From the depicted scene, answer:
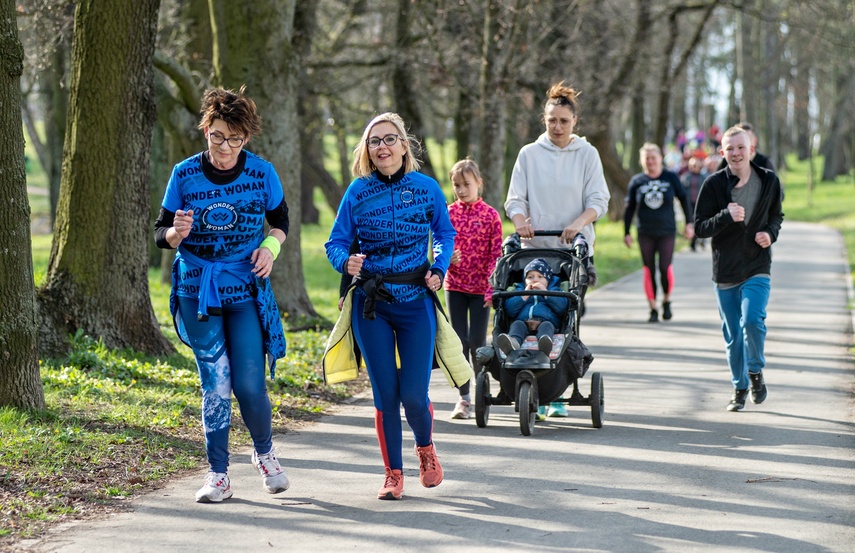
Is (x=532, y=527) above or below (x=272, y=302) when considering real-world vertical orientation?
below

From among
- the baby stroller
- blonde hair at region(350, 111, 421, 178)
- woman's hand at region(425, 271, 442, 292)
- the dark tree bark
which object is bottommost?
the baby stroller

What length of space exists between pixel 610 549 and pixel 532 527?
0.49m

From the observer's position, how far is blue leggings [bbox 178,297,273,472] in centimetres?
594

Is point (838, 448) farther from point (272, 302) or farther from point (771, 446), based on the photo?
point (272, 302)

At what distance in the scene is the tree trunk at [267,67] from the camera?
1253cm

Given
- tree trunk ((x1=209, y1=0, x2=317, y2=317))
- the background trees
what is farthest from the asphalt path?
tree trunk ((x1=209, y1=0, x2=317, y2=317))

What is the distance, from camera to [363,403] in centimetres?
932

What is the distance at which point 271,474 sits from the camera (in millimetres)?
6195

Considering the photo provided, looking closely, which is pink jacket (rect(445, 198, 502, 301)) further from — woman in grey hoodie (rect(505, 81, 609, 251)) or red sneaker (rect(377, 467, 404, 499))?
red sneaker (rect(377, 467, 404, 499))

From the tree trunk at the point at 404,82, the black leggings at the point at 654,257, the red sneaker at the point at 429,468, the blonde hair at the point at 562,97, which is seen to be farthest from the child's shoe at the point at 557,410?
the tree trunk at the point at 404,82

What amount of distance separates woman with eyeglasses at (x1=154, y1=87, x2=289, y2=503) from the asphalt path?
0.51 m

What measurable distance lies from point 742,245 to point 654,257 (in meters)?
5.53

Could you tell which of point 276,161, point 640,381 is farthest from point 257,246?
point 276,161

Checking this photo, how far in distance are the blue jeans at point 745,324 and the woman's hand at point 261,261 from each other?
406cm
